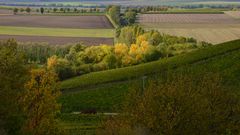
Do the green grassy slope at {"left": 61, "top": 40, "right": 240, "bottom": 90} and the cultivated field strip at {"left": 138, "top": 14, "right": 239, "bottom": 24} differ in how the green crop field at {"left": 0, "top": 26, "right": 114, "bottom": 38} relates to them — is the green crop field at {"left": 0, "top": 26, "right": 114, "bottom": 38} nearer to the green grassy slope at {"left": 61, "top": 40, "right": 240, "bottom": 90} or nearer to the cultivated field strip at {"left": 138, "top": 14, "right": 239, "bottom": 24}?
the cultivated field strip at {"left": 138, "top": 14, "right": 239, "bottom": 24}

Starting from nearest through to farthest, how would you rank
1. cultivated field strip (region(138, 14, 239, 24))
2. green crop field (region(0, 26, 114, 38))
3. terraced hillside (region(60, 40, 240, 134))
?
terraced hillside (region(60, 40, 240, 134))
green crop field (region(0, 26, 114, 38))
cultivated field strip (region(138, 14, 239, 24))

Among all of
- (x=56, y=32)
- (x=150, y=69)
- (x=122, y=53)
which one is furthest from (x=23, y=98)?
(x=56, y=32)

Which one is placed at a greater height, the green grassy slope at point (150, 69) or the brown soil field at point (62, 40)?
the green grassy slope at point (150, 69)

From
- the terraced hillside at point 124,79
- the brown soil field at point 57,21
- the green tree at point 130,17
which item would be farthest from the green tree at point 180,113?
the green tree at point 130,17

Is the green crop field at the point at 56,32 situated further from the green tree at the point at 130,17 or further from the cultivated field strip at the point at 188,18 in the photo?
the cultivated field strip at the point at 188,18

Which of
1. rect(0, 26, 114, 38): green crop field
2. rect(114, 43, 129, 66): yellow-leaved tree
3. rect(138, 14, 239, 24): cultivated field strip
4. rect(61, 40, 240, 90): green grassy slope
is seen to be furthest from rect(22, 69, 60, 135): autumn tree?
rect(138, 14, 239, 24): cultivated field strip

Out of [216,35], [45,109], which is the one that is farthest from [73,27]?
[45,109]
